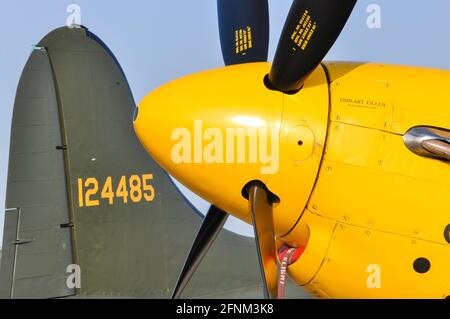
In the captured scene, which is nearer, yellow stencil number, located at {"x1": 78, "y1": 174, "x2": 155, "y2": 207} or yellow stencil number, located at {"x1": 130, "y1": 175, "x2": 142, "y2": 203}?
yellow stencil number, located at {"x1": 78, "y1": 174, "x2": 155, "y2": 207}

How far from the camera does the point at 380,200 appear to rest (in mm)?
4258

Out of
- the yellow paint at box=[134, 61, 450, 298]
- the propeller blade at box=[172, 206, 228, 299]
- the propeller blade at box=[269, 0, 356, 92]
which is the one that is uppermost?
the propeller blade at box=[269, 0, 356, 92]

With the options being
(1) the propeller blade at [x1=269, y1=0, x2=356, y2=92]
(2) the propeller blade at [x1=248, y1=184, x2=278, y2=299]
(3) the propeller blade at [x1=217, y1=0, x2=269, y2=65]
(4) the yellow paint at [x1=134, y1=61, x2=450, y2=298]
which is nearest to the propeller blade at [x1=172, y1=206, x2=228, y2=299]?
(4) the yellow paint at [x1=134, y1=61, x2=450, y2=298]

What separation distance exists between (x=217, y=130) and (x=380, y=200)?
1.42m

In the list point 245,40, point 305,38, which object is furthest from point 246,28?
point 305,38

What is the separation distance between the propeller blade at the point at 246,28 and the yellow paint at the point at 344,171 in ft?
2.95

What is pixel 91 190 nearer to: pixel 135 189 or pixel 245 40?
pixel 135 189

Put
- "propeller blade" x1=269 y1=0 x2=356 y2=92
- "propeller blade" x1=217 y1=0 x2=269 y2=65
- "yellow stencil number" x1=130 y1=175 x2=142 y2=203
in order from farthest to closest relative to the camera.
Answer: "yellow stencil number" x1=130 y1=175 x2=142 y2=203 < "propeller blade" x1=217 y1=0 x2=269 y2=65 < "propeller blade" x1=269 y1=0 x2=356 y2=92

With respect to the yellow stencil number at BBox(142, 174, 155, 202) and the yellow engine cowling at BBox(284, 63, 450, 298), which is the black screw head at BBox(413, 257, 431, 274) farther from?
the yellow stencil number at BBox(142, 174, 155, 202)

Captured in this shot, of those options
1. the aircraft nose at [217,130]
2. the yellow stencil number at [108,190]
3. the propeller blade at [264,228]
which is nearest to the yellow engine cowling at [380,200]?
the propeller blade at [264,228]

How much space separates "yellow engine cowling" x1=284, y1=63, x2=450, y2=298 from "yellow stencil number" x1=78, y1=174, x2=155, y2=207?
3091 millimetres

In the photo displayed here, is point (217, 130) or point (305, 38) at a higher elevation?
point (305, 38)

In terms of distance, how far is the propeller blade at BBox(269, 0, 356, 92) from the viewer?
4.10 m

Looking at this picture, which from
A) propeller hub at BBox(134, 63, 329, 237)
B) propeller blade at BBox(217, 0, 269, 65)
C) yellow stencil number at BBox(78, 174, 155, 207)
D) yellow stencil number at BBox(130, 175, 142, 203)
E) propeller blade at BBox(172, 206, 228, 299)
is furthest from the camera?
yellow stencil number at BBox(130, 175, 142, 203)
